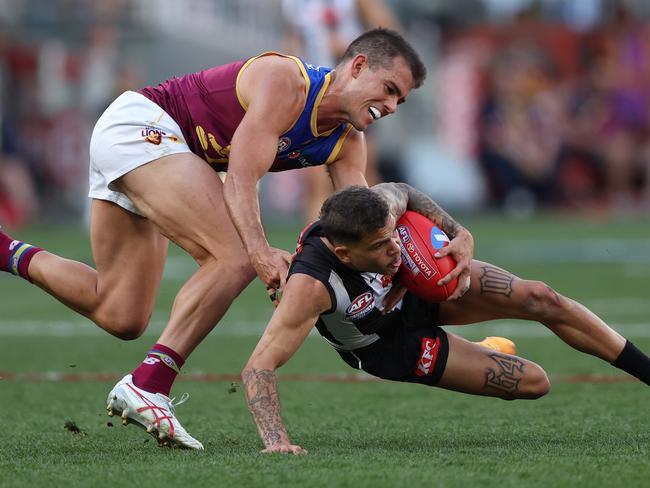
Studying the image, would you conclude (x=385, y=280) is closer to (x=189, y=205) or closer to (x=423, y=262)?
(x=423, y=262)

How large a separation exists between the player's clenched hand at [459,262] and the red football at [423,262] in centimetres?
2

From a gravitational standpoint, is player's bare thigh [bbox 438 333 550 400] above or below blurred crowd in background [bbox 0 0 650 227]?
below

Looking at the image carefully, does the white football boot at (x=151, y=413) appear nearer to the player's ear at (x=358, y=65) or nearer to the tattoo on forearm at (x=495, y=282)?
the tattoo on forearm at (x=495, y=282)

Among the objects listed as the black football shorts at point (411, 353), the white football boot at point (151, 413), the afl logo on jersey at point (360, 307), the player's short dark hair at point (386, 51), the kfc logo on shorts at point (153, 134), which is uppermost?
the player's short dark hair at point (386, 51)

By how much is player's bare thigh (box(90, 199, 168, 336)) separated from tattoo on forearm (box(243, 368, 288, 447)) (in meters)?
1.31

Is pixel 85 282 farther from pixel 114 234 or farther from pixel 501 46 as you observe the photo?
pixel 501 46

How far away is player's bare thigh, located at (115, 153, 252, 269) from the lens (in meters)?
5.55

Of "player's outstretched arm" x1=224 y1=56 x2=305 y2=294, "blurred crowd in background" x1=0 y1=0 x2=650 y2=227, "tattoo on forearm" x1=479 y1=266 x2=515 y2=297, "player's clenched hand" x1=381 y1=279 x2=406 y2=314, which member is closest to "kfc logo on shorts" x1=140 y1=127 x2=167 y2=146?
"player's outstretched arm" x1=224 y1=56 x2=305 y2=294

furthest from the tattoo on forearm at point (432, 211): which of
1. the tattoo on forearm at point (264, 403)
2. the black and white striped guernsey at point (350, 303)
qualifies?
the tattoo on forearm at point (264, 403)

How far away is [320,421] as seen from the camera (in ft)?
19.9

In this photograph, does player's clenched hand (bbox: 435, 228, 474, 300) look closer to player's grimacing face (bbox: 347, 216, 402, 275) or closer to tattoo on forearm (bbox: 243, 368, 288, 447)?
player's grimacing face (bbox: 347, 216, 402, 275)

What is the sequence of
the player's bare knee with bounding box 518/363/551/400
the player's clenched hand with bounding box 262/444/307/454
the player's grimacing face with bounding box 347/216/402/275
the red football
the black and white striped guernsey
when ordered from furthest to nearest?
the player's bare knee with bounding box 518/363/551/400 → the red football → the black and white striped guernsey → the player's grimacing face with bounding box 347/216/402/275 → the player's clenched hand with bounding box 262/444/307/454

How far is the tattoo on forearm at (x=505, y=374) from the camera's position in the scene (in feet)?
18.0

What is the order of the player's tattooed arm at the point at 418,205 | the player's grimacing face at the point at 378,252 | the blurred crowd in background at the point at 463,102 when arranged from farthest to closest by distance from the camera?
the blurred crowd in background at the point at 463,102 → the player's tattooed arm at the point at 418,205 → the player's grimacing face at the point at 378,252
